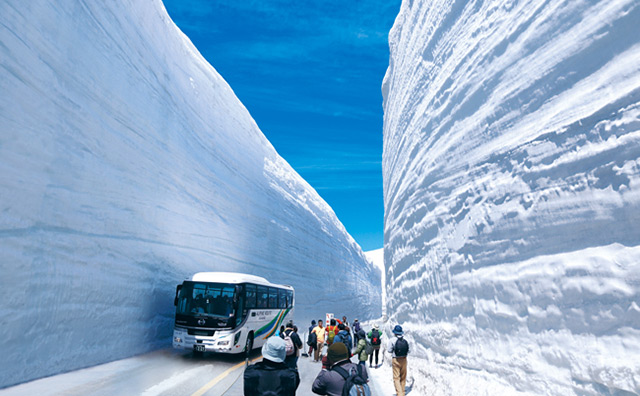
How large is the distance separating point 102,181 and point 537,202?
32.0ft

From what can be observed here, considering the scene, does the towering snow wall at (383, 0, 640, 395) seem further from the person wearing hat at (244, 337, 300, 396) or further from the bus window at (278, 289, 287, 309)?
the bus window at (278, 289, 287, 309)

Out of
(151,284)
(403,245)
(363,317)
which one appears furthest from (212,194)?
(363,317)

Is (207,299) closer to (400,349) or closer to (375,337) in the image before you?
(375,337)

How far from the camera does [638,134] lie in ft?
12.0

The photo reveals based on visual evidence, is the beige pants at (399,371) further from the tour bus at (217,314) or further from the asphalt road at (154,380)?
A: the tour bus at (217,314)

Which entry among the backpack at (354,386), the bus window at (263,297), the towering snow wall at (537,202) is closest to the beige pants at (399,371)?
the towering snow wall at (537,202)

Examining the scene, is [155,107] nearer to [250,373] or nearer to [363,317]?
[250,373]

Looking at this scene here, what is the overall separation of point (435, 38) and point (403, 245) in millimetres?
4978

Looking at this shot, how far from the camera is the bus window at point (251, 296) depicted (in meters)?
12.2

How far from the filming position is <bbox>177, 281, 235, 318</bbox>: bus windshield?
11352 millimetres

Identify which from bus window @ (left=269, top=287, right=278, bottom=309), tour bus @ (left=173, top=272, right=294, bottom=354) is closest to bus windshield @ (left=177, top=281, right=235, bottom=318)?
tour bus @ (left=173, top=272, right=294, bottom=354)

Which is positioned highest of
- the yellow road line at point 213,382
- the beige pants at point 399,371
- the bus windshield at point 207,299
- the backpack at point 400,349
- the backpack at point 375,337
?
the bus windshield at point 207,299

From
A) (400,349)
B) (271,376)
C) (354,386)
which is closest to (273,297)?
(400,349)

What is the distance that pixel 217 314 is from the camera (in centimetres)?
→ 1127
